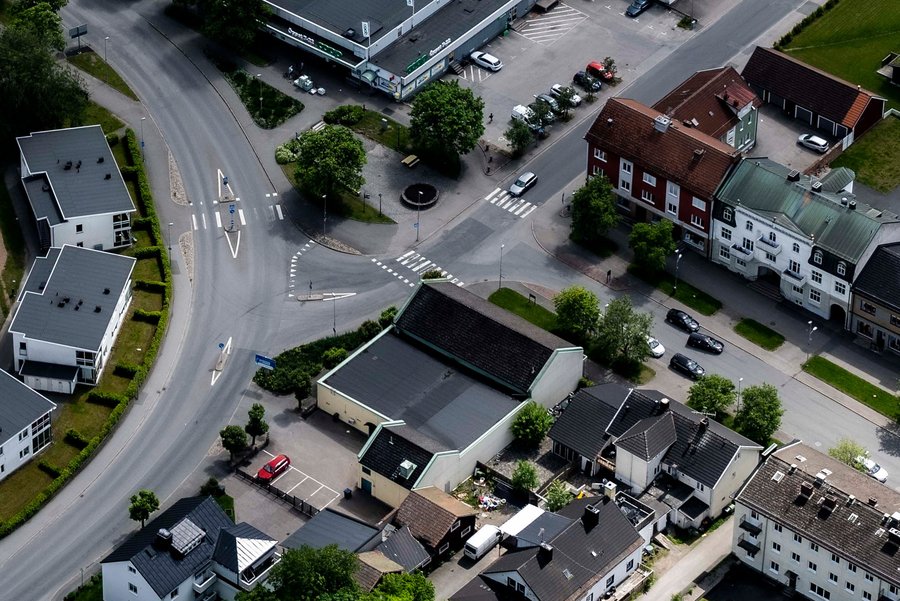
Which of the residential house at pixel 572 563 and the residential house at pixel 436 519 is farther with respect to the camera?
the residential house at pixel 436 519

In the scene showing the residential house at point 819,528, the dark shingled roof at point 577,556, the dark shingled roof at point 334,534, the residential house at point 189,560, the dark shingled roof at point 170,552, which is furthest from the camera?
the dark shingled roof at point 334,534

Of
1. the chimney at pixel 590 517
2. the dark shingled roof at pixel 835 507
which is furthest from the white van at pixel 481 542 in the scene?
the dark shingled roof at pixel 835 507

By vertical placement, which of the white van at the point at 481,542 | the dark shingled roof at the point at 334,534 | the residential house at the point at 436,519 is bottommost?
the white van at the point at 481,542

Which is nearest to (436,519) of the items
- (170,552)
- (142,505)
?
(170,552)

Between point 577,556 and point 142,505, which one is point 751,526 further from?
point 142,505

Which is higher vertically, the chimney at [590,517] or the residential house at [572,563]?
the chimney at [590,517]

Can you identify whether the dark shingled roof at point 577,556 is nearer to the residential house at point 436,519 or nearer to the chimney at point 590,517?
the chimney at point 590,517

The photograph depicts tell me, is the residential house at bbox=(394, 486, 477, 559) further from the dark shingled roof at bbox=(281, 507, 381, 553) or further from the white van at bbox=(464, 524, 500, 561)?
the dark shingled roof at bbox=(281, 507, 381, 553)

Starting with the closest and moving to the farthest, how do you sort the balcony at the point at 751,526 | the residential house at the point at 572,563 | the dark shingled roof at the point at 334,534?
the residential house at the point at 572,563, the dark shingled roof at the point at 334,534, the balcony at the point at 751,526
